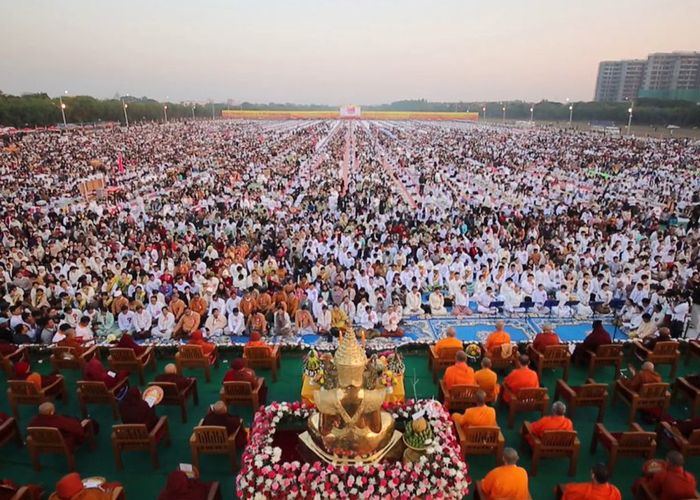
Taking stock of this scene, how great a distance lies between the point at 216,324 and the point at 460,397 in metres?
4.84

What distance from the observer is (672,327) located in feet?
26.9

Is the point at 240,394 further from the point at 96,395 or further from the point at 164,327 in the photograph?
the point at 164,327

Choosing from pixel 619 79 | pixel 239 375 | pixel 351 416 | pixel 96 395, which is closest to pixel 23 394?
pixel 96 395

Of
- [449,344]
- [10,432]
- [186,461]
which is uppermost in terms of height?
[449,344]

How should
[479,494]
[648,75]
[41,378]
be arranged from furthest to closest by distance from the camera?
[648,75] → [41,378] → [479,494]

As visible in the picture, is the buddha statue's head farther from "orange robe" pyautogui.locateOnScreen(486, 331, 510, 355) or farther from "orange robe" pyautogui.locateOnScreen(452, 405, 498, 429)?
"orange robe" pyautogui.locateOnScreen(486, 331, 510, 355)

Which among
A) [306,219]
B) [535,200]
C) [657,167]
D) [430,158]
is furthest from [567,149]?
[306,219]

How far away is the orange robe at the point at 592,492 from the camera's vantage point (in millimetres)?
3926

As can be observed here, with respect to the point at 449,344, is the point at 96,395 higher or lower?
lower

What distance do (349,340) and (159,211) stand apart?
51.9 feet

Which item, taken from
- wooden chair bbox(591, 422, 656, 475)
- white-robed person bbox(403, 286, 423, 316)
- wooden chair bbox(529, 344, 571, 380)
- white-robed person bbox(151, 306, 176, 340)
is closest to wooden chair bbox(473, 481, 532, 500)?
wooden chair bbox(591, 422, 656, 475)

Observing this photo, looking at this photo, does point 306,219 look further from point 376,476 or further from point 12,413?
point 376,476

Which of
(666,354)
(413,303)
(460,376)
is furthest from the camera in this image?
(413,303)

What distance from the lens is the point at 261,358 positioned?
6852 millimetres
